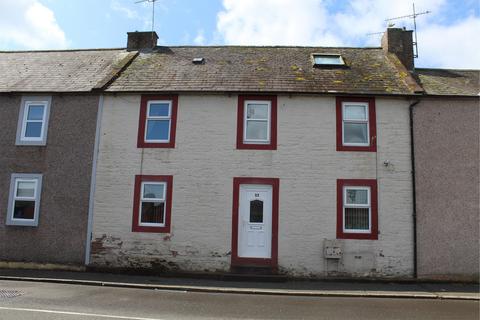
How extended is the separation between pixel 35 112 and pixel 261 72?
26.9ft

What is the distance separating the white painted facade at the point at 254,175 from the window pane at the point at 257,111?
19.8 inches

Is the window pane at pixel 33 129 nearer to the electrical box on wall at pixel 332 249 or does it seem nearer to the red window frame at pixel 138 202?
the red window frame at pixel 138 202

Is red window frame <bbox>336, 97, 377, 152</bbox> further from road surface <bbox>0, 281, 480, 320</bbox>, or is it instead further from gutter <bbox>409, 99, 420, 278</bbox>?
road surface <bbox>0, 281, 480, 320</bbox>

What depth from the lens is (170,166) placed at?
45.8ft

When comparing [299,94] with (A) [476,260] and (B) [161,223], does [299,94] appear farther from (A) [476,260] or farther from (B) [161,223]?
(A) [476,260]

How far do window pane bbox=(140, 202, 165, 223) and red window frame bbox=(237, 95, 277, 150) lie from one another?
3230 millimetres

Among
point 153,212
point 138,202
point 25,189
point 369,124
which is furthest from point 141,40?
point 369,124

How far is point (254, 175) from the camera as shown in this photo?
13648mm

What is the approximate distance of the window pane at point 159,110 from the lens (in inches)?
571

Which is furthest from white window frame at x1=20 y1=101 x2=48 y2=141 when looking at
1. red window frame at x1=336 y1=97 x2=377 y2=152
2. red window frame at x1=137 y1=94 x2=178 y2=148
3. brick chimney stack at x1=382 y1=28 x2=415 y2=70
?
brick chimney stack at x1=382 y1=28 x2=415 y2=70

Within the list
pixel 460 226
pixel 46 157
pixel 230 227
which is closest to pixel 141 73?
pixel 46 157

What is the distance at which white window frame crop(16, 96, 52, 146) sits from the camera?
14.6m

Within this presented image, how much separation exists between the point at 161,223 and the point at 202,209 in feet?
4.67

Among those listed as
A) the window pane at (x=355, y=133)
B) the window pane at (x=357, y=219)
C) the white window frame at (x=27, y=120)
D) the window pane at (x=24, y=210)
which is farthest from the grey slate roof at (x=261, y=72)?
the window pane at (x=24, y=210)
